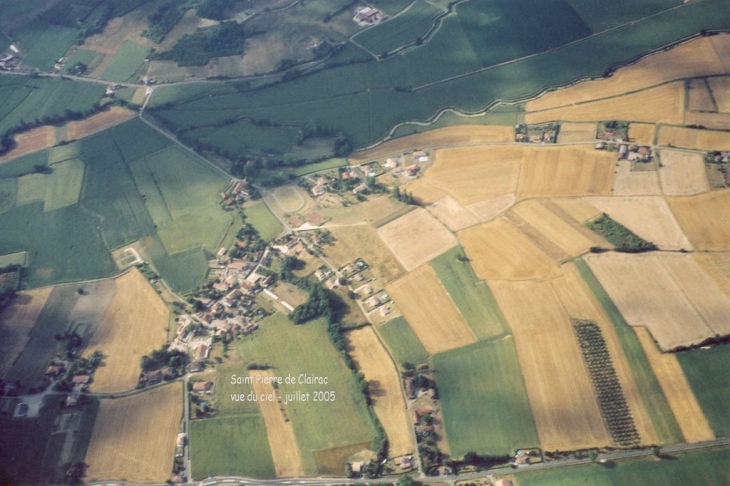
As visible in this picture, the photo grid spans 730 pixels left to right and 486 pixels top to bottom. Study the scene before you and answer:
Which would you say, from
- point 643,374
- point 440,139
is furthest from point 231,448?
point 440,139

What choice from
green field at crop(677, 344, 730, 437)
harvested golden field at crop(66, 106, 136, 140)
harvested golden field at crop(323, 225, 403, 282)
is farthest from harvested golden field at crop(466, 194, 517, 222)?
harvested golden field at crop(66, 106, 136, 140)

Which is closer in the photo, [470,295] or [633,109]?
[470,295]

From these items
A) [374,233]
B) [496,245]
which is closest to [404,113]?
[374,233]

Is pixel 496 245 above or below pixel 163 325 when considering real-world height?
above

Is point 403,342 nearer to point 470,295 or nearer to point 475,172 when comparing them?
point 470,295

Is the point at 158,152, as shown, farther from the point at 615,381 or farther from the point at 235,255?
the point at 615,381

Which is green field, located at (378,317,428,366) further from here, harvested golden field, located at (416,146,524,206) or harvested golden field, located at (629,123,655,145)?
harvested golden field, located at (629,123,655,145)
